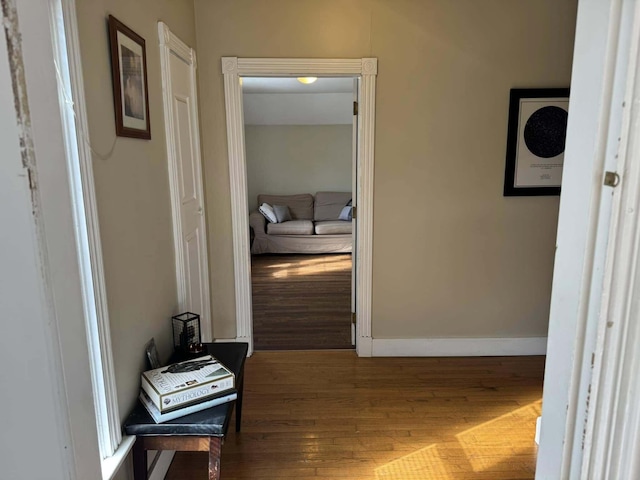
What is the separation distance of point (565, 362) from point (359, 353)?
99.2 inches

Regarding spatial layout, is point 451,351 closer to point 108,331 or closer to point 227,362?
point 227,362

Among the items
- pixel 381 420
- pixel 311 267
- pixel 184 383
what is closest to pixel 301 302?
pixel 311 267

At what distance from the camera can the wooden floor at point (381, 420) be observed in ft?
6.59

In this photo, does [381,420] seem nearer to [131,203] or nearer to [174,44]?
[131,203]

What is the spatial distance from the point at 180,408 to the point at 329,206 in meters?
5.52

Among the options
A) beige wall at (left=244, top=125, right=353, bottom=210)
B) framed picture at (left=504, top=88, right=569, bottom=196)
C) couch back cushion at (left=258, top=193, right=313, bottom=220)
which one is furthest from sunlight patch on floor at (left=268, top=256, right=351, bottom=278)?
framed picture at (left=504, top=88, right=569, bottom=196)

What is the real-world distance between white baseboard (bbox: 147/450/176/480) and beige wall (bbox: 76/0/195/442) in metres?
0.38

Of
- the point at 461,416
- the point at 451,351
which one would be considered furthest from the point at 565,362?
the point at 451,351

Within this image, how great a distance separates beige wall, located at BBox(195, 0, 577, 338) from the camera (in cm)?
275

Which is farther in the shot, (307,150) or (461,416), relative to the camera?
(307,150)

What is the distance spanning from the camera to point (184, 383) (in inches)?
64.7

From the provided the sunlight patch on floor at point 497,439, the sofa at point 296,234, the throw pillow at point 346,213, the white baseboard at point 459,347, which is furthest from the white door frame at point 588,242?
the throw pillow at point 346,213

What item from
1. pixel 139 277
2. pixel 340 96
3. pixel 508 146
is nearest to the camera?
pixel 139 277

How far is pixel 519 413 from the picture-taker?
7.99ft
